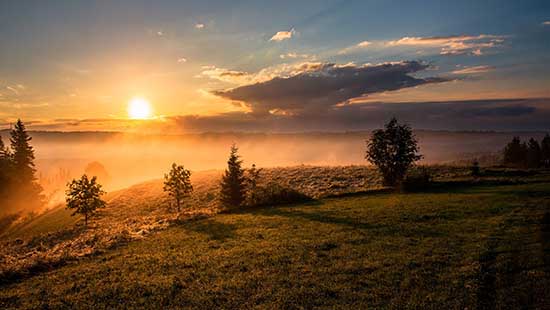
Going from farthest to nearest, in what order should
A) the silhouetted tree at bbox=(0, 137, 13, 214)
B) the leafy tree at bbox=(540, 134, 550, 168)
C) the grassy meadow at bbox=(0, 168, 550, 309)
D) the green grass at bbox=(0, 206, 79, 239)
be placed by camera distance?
the leafy tree at bbox=(540, 134, 550, 168) < the silhouetted tree at bbox=(0, 137, 13, 214) < the green grass at bbox=(0, 206, 79, 239) < the grassy meadow at bbox=(0, 168, 550, 309)

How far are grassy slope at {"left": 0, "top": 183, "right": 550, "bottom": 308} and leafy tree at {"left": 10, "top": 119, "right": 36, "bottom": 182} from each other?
75.2 meters

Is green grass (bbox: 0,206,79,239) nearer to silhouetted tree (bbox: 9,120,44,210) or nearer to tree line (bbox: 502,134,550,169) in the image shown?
silhouetted tree (bbox: 9,120,44,210)

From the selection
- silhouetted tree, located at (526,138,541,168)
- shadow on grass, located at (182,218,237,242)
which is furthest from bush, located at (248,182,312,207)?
silhouetted tree, located at (526,138,541,168)

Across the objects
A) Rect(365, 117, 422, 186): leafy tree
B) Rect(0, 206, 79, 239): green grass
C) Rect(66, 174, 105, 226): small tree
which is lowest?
Rect(0, 206, 79, 239): green grass

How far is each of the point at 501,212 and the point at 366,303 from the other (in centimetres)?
2011

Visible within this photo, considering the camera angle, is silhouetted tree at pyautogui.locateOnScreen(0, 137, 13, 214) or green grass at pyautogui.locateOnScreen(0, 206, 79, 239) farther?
silhouetted tree at pyautogui.locateOnScreen(0, 137, 13, 214)

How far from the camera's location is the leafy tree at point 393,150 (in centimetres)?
4919

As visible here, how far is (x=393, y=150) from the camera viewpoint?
Result: 50344 mm

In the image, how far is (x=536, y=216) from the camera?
22.8 m

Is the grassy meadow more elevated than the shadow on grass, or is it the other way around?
the grassy meadow

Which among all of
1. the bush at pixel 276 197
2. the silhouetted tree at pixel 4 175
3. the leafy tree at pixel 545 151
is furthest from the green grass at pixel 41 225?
the leafy tree at pixel 545 151

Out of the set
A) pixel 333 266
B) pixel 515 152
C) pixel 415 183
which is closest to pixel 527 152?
pixel 515 152

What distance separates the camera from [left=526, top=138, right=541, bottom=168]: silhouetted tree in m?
85.3

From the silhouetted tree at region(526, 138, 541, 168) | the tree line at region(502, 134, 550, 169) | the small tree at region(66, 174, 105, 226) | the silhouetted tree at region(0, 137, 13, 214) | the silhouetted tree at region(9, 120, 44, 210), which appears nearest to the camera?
the small tree at region(66, 174, 105, 226)
